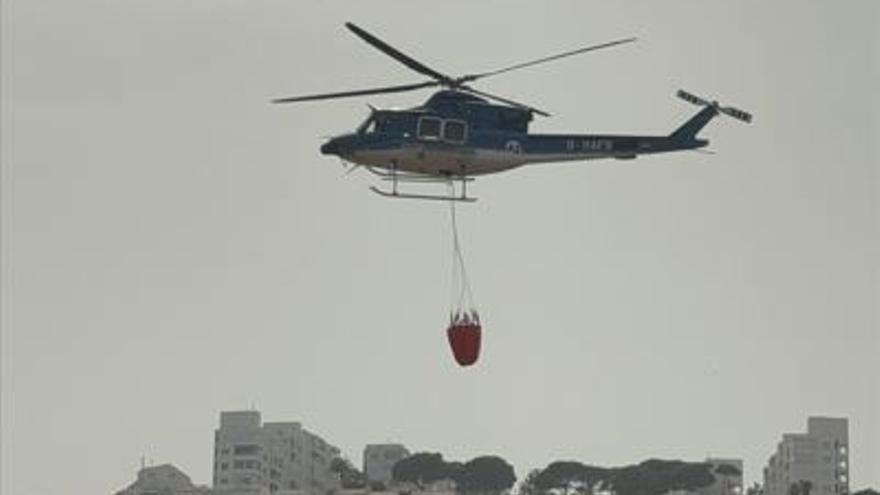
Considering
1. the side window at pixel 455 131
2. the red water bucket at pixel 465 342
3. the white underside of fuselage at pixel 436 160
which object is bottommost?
the red water bucket at pixel 465 342

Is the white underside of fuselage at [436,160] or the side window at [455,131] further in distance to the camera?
the side window at [455,131]

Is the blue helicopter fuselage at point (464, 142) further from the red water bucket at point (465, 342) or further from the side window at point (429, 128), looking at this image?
the red water bucket at point (465, 342)

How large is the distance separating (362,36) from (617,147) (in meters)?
10.7

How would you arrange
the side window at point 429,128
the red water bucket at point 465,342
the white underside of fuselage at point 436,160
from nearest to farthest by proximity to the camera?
the red water bucket at point 465,342 → the white underside of fuselage at point 436,160 → the side window at point 429,128

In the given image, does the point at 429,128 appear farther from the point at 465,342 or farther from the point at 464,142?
the point at 465,342

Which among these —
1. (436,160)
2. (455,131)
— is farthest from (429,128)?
(436,160)

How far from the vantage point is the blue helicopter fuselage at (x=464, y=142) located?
2990 inches

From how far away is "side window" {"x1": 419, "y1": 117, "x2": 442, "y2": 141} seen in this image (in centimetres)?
7612

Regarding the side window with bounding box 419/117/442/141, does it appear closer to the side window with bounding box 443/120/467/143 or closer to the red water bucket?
the side window with bounding box 443/120/467/143

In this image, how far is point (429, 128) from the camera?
3004 inches

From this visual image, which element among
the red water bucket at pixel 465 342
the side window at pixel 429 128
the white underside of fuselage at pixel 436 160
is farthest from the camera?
the side window at pixel 429 128

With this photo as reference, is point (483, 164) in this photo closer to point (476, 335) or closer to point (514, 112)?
point (514, 112)

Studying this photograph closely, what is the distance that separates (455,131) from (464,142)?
0.43 m

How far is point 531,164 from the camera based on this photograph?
7788cm
